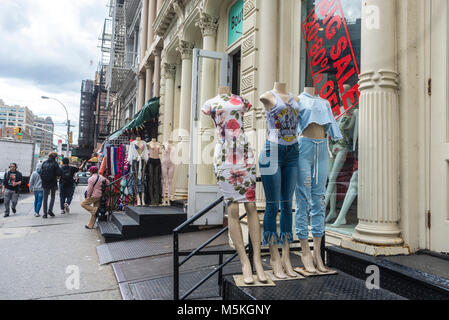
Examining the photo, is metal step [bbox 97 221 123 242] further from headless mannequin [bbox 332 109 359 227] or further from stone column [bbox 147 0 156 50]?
stone column [bbox 147 0 156 50]

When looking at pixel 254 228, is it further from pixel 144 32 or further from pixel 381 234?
pixel 144 32

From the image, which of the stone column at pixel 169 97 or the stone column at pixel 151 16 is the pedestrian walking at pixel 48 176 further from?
the stone column at pixel 151 16

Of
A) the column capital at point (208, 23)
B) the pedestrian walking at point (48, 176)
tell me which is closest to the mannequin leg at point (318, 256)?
the column capital at point (208, 23)

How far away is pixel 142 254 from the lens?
5473 mm

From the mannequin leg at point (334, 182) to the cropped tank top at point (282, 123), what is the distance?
152 centimetres

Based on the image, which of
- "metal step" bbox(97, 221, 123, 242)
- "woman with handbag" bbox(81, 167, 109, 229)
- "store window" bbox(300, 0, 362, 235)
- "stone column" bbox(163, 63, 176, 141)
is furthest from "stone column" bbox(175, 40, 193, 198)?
"store window" bbox(300, 0, 362, 235)

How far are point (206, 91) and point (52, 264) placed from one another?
4.91 metres

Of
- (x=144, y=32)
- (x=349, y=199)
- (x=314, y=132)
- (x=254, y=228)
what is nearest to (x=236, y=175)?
(x=254, y=228)

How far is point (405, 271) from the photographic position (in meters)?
2.69

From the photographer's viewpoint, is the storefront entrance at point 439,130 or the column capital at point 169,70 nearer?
the storefront entrance at point 439,130

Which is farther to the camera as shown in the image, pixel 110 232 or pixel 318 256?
pixel 110 232

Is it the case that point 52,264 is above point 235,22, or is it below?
below

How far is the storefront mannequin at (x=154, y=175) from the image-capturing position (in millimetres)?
8872
